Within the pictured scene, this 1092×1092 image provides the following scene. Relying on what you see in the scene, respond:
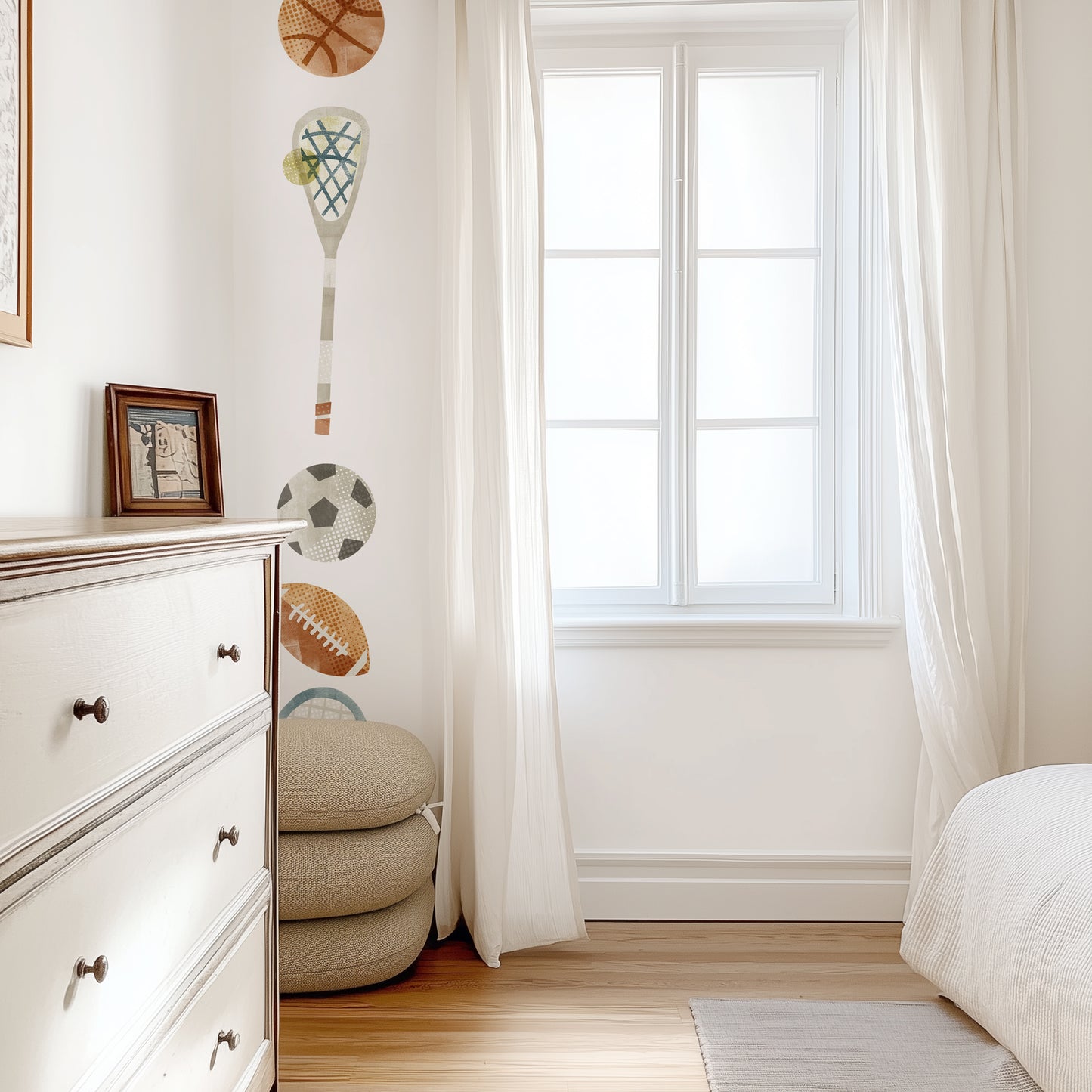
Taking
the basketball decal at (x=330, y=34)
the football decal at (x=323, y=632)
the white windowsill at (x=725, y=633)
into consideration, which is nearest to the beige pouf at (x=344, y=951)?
the football decal at (x=323, y=632)

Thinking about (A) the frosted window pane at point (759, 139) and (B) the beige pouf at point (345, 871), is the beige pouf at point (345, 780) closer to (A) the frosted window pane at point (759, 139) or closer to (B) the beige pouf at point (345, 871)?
(B) the beige pouf at point (345, 871)

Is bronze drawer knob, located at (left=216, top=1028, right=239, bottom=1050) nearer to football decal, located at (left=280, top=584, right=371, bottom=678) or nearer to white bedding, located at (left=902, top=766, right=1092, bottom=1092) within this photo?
football decal, located at (left=280, top=584, right=371, bottom=678)

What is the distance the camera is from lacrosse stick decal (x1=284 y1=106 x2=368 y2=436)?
241 cm

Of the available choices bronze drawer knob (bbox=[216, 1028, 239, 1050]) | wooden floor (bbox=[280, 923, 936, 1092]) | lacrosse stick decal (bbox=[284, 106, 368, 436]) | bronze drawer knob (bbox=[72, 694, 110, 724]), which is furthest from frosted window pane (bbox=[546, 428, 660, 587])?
bronze drawer knob (bbox=[72, 694, 110, 724])

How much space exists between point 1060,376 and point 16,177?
239cm

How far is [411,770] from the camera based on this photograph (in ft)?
7.04

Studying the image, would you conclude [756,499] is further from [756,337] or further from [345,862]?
[345,862]

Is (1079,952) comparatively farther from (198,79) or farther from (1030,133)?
(198,79)

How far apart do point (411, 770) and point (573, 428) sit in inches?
41.3

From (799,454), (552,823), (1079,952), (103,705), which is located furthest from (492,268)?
(1079,952)

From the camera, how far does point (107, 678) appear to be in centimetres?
99

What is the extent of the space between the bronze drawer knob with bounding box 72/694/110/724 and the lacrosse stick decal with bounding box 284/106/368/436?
1705 mm

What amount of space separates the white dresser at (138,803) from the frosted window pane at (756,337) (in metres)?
1.48

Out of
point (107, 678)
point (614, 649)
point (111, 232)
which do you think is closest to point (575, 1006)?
point (614, 649)
